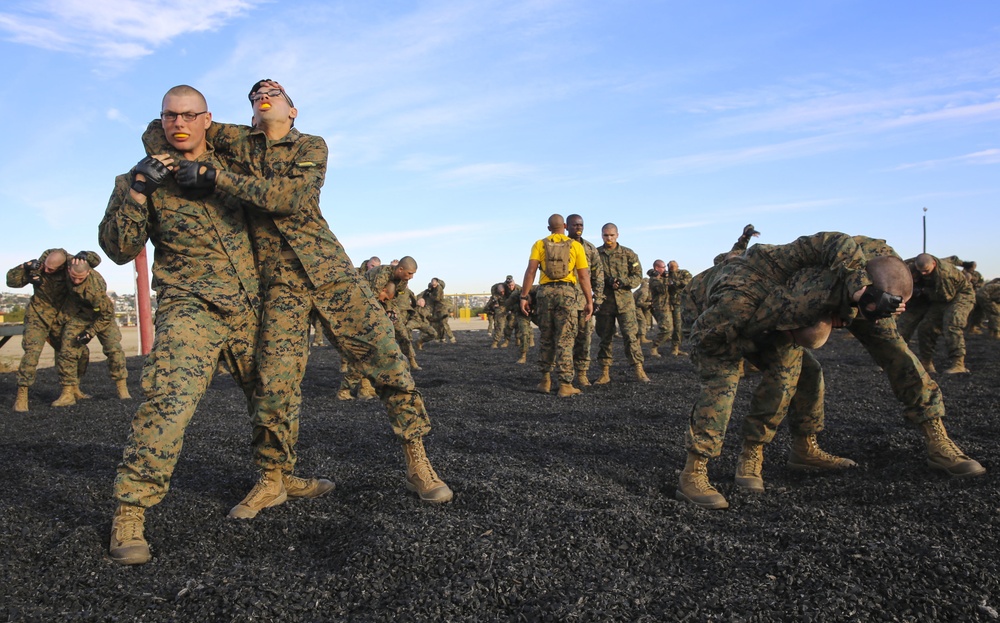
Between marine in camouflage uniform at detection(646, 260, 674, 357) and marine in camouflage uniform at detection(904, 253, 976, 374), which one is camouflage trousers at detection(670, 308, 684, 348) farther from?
marine in camouflage uniform at detection(904, 253, 976, 374)

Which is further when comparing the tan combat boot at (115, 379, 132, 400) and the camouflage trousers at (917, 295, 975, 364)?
the camouflage trousers at (917, 295, 975, 364)

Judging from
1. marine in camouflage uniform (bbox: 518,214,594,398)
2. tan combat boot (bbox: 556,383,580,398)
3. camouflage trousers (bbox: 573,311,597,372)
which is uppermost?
marine in camouflage uniform (bbox: 518,214,594,398)

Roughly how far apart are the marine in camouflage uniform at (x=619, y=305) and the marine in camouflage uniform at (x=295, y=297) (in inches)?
258

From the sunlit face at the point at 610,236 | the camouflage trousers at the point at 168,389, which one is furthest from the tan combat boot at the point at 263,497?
the sunlit face at the point at 610,236

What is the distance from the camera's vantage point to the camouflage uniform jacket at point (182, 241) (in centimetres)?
319

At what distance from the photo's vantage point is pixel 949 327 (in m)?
9.77

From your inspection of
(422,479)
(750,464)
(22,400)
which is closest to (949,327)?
(750,464)

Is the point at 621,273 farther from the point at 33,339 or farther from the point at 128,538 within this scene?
the point at 128,538

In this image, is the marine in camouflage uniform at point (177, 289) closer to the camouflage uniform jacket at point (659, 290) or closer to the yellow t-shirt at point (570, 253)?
the yellow t-shirt at point (570, 253)

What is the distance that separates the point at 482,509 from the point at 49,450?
402 cm

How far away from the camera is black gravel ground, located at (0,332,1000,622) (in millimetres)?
2459

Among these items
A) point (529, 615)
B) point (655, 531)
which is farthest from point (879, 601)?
point (529, 615)

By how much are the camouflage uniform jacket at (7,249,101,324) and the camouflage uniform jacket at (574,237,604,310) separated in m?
6.25

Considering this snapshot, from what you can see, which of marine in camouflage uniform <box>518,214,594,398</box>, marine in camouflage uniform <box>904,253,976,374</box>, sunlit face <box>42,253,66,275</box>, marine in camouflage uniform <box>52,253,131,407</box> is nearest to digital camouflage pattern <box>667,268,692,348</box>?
marine in camouflage uniform <box>904,253,976,374</box>
